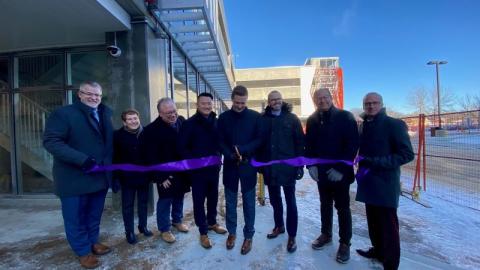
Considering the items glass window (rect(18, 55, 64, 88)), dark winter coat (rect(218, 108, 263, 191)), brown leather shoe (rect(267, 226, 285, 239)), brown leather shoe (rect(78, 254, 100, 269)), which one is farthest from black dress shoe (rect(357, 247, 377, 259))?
glass window (rect(18, 55, 64, 88))

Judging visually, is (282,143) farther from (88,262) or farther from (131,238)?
(88,262)

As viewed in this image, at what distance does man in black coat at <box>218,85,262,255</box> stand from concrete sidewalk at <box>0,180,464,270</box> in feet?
0.91

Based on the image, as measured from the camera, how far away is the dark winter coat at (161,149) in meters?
3.89

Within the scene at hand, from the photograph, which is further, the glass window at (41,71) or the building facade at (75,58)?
the glass window at (41,71)

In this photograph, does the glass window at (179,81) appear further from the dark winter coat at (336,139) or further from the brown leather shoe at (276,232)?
the dark winter coat at (336,139)

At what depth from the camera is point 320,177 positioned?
11.8ft

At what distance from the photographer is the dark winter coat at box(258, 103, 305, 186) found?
11.9ft

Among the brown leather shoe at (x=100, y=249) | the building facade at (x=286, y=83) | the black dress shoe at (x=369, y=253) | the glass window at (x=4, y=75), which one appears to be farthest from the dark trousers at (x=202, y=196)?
the building facade at (x=286, y=83)

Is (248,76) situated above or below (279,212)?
above

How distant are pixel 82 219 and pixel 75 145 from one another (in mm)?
889

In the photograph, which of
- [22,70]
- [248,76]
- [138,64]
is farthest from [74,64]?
[248,76]

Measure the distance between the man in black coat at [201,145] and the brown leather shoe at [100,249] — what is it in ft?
3.84

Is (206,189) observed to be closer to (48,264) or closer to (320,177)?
(320,177)

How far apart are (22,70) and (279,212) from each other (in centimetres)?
619
